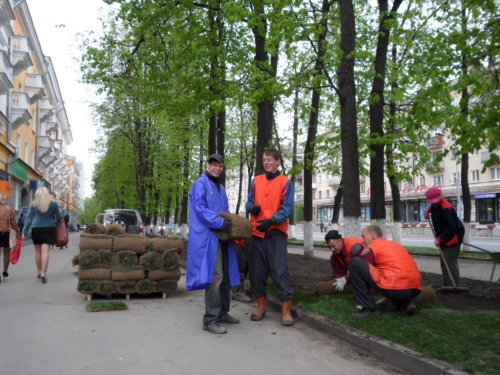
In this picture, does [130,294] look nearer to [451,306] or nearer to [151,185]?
[451,306]

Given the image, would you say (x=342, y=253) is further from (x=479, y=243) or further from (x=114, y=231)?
(x=479, y=243)

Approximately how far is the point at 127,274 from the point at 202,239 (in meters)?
2.47

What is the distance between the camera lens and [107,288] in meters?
7.64

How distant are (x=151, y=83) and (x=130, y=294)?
648 centimetres

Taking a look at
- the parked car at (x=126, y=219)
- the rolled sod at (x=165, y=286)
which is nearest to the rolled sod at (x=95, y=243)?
the rolled sod at (x=165, y=286)

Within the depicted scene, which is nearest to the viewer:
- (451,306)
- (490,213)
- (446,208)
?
(451,306)

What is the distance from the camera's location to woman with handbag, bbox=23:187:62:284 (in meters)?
9.85

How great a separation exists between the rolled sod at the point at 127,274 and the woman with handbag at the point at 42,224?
293 cm

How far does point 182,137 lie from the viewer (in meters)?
27.4

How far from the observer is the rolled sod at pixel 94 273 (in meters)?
7.56

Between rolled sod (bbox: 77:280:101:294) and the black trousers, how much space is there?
4.07 meters

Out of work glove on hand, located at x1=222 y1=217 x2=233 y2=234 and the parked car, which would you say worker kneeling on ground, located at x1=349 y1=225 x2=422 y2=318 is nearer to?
work glove on hand, located at x1=222 y1=217 x2=233 y2=234

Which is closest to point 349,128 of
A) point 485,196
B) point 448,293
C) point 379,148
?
point 448,293

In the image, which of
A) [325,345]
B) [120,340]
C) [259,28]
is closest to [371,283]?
[325,345]
